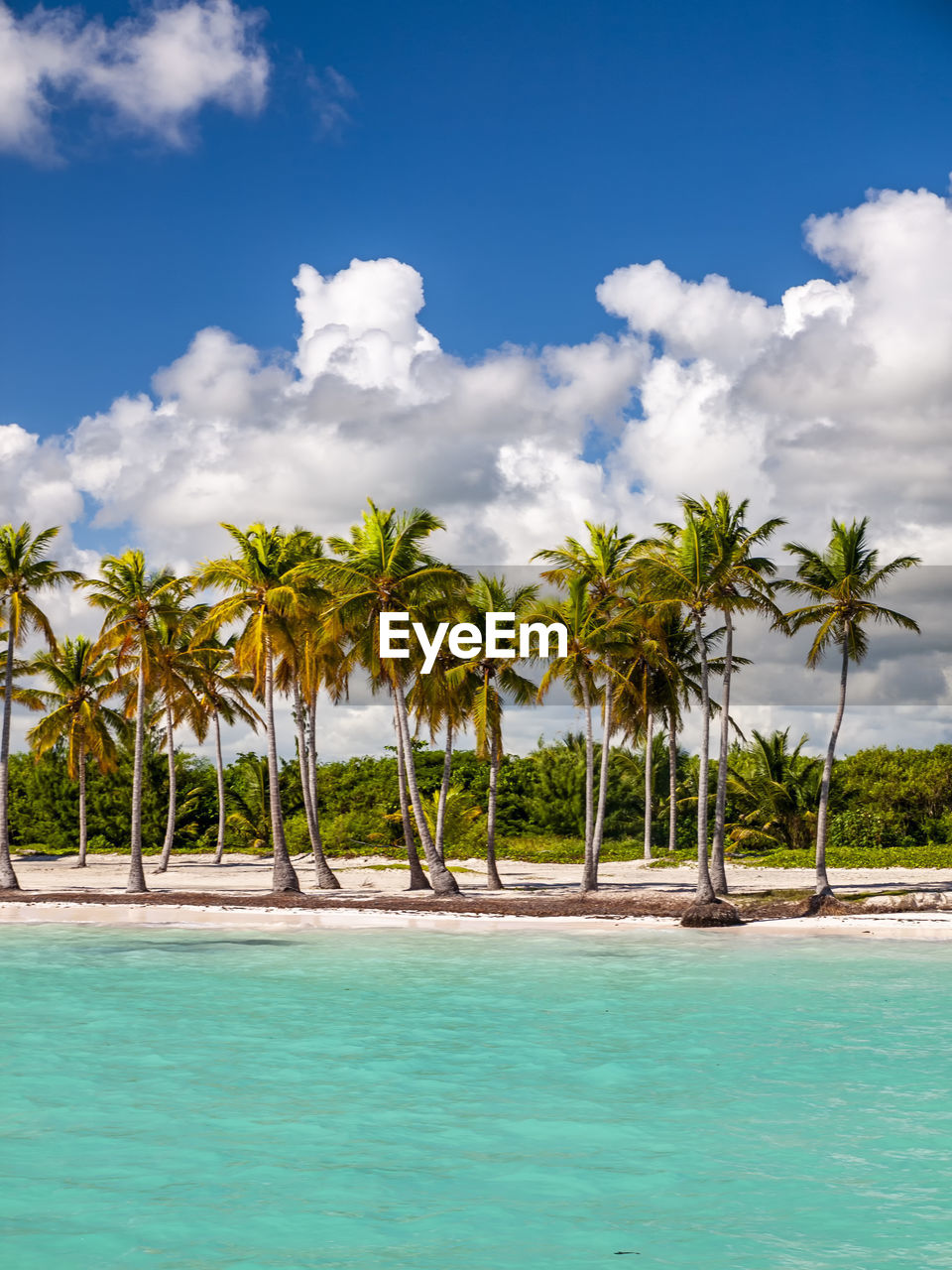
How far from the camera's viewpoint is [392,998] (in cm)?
1689

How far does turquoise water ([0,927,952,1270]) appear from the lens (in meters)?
7.81

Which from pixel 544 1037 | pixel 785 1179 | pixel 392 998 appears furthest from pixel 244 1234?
pixel 392 998

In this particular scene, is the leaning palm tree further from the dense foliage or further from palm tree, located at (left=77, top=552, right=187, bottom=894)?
the dense foliage

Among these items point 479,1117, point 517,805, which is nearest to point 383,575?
point 479,1117

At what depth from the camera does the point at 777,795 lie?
40.1 meters

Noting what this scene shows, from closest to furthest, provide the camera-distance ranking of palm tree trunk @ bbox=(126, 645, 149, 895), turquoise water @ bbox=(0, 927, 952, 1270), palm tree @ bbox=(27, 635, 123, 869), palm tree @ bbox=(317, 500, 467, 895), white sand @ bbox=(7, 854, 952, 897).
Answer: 1. turquoise water @ bbox=(0, 927, 952, 1270)
2. palm tree @ bbox=(317, 500, 467, 895)
3. palm tree trunk @ bbox=(126, 645, 149, 895)
4. white sand @ bbox=(7, 854, 952, 897)
5. palm tree @ bbox=(27, 635, 123, 869)

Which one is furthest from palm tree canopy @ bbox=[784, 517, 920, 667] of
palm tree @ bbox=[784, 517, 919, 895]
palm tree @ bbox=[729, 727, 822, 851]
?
palm tree @ bbox=[729, 727, 822, 851]

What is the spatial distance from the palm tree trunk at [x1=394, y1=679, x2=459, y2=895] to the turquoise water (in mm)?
8258

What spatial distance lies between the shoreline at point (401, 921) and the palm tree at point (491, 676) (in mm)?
5159

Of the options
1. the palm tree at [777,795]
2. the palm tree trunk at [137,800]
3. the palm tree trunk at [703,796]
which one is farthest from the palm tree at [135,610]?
the palm tree at [777,795]

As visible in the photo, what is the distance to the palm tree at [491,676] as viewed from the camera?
94.7 ft

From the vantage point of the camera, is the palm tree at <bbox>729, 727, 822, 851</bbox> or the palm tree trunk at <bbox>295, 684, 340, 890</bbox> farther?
the palm tree at <bbox>729, 727, 822, 851</bbox>

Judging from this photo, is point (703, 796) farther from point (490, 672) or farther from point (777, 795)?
point (777, 795)

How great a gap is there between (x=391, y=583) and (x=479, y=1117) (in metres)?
17.6
